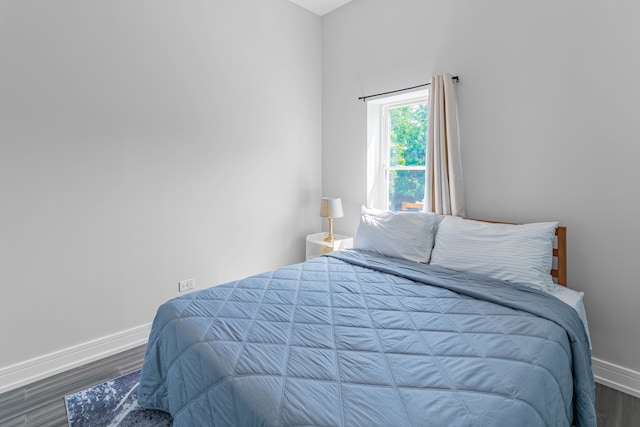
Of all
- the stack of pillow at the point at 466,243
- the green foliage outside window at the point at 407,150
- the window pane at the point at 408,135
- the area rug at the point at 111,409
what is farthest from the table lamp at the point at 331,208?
the area rug at the point at 111,409

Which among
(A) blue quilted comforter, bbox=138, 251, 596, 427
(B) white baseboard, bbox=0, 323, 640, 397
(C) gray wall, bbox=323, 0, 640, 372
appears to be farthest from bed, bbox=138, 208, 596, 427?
(B) white baseboard, bbox=0, 323, 640, 397

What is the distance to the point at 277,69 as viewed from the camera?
3.36 meters

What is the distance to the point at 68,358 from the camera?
7.34ft

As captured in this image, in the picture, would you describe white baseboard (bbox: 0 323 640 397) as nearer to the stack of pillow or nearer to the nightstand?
the stack of pillow

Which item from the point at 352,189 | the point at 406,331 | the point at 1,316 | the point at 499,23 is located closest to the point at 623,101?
the point at 499,23

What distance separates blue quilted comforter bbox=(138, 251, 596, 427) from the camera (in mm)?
1005

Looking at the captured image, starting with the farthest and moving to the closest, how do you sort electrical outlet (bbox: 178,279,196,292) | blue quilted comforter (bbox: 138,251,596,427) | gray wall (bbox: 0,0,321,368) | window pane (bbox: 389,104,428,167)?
1. window pane (bbox: 389,104,428,167)
2. electrical outlet (bbox: 178,279,196,292)
3. gray wall (bbox: 0,0,321,368)
4. blue quilted comforter (bbox: 138,251,596,427)

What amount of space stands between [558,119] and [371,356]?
203cm

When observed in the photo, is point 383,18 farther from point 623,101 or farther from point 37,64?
point 37,64

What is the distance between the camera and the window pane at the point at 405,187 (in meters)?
3.18

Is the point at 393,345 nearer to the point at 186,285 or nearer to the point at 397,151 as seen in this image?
the point at 186,285

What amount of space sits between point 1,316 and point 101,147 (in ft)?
4.04

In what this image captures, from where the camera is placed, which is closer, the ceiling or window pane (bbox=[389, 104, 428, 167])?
window pane (bbox=[389, 104, 428, 167])

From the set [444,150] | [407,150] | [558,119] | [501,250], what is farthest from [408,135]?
[501,250]
